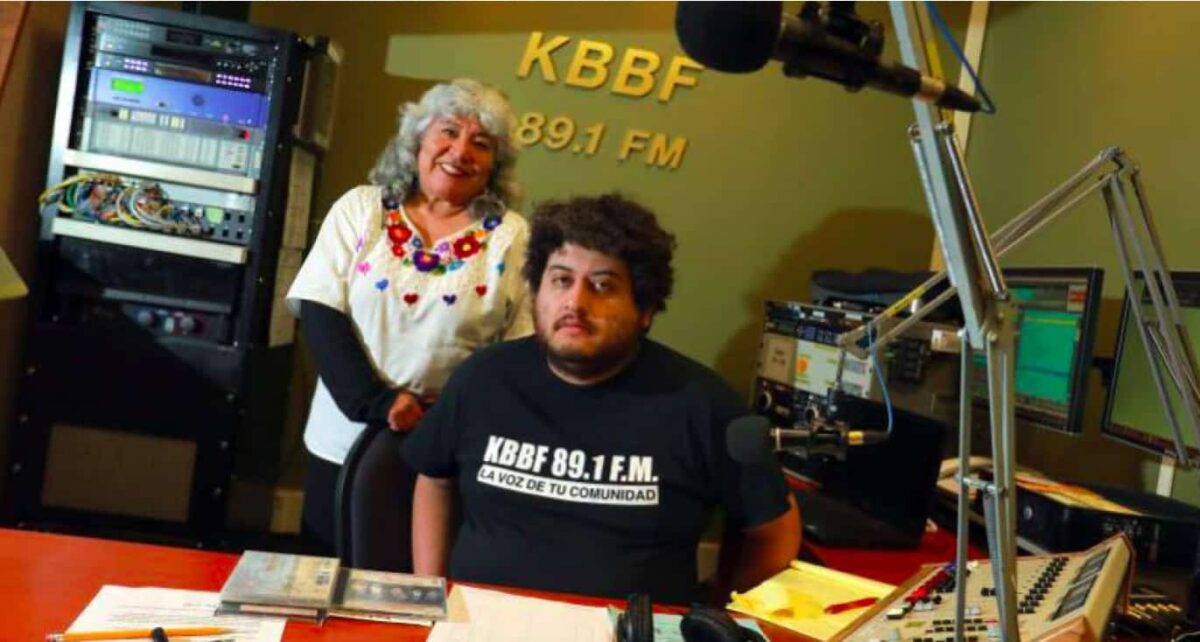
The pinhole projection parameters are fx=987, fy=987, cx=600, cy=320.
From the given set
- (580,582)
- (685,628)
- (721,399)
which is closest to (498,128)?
(721,399)

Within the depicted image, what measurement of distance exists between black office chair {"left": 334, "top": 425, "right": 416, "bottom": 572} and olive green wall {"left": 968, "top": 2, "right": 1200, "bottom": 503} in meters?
1.54

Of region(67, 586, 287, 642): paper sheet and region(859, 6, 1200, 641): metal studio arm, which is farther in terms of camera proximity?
region(67, 586, 287, 642): paper sheet

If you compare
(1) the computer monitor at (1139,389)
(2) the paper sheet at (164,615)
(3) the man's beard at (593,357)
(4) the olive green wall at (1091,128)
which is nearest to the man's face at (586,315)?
(3) the man's beard at (593,357)

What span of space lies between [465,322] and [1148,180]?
1.58 m

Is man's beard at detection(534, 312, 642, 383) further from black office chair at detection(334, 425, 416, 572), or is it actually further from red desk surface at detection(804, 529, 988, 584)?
red desk surface at detection(804, 529, 988, 584)

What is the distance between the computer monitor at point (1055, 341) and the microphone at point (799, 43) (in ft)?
4.27

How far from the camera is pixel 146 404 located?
2615 mm

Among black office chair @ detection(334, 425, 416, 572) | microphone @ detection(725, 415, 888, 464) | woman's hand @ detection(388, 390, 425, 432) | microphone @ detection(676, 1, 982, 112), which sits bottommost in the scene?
black office chair @ detection(334, 425, 416, 572)

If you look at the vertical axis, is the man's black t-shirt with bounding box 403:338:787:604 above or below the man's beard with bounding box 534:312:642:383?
below

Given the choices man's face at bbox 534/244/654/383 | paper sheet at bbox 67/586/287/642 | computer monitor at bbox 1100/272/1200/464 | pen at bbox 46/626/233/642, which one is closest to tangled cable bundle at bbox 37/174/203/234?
man's face at bbox 534/244/654/383

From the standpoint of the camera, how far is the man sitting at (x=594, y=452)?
61.6 inches

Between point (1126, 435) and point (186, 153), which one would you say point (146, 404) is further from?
point (1126, 435)

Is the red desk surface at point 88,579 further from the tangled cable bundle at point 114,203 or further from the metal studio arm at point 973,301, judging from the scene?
the tangled cable bundle at point 114,203

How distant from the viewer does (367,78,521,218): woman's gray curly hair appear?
219 cm
